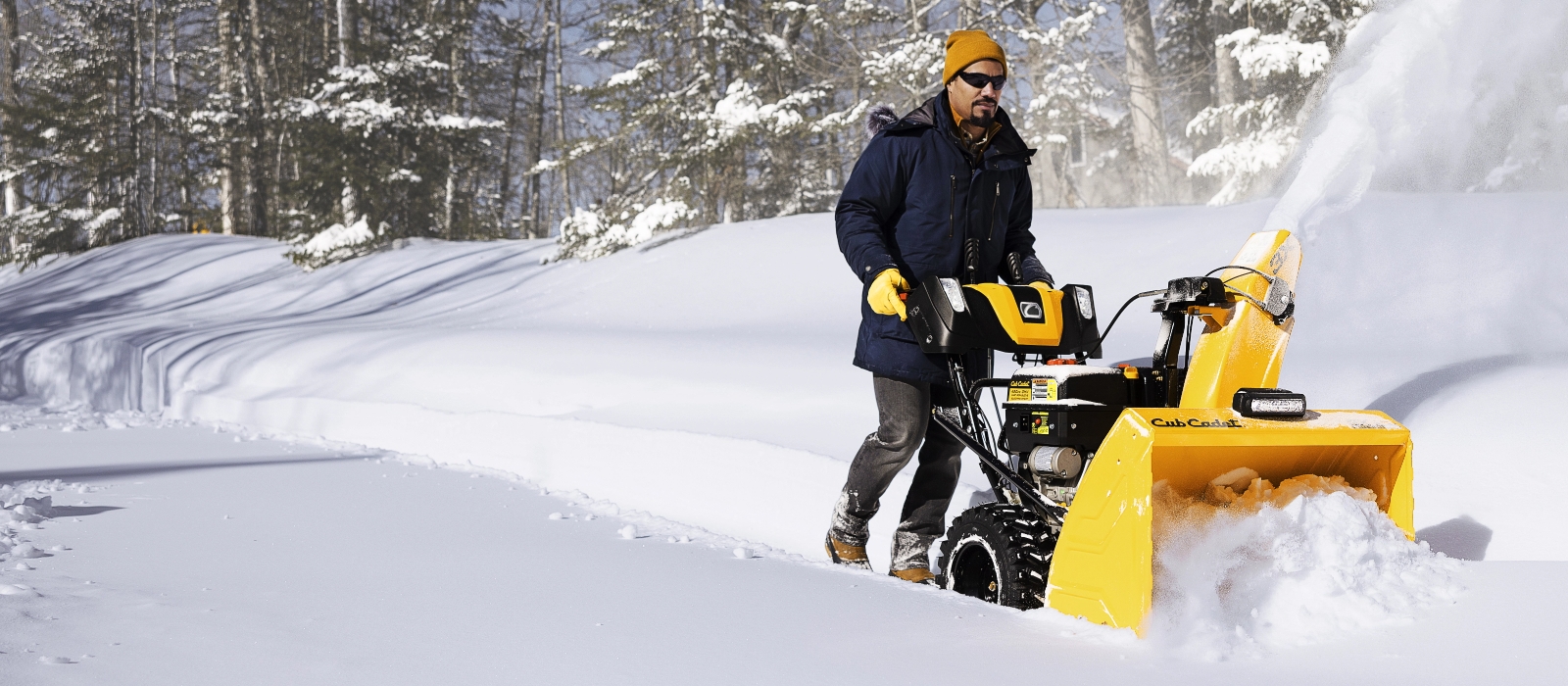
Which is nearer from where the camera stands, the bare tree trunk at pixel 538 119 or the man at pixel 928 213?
the man at pixel 928 213

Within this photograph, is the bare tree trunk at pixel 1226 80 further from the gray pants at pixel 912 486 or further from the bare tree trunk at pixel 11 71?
the bare tree trunk at pixel 11 71

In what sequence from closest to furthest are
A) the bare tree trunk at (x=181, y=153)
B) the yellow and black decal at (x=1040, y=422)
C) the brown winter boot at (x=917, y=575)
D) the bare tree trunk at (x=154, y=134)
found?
1. the yellow and black decal at (x=1040, y=422)
2. the brown winter boot at (x=917, y=575)
3. the bare tree trunk at (x=181, y=153)
4. the bare tree trunk at (x=154, y=134)

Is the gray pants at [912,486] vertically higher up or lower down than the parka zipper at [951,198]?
lower down

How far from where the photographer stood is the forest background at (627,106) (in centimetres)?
1662

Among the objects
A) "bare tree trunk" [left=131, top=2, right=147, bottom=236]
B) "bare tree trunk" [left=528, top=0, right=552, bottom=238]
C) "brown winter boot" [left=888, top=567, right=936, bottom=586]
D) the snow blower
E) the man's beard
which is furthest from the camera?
"bare tree trunk" [left=528, top=0, right=552, bottom=238]

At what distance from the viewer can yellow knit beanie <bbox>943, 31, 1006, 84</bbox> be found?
307cm

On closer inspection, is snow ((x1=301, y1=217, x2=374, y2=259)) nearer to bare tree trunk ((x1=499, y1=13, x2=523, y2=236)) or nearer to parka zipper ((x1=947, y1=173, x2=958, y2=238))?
bare tree trunk ((x1=499, y1=13, x2=523, y2=236))

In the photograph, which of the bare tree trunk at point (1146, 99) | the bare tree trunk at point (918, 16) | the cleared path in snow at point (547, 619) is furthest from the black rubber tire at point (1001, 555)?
the bare tree trunk at point (1146, 99)

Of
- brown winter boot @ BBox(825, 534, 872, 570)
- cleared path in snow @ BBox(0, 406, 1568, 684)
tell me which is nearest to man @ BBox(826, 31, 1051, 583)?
brown winter boot @ BBox(825, 534, 872, 570)

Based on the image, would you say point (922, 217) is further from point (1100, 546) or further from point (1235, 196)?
point (1235, 196)

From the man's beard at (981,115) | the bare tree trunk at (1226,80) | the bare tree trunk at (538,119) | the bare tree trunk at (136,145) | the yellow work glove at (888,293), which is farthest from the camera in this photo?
the bare tree trunk at (538,119)

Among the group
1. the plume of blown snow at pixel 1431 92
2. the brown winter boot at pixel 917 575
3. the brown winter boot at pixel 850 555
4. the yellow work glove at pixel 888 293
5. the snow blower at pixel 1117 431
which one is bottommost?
the brown winter boot at pixel 917 575

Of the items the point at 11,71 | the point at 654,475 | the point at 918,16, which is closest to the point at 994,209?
the point at 654,475

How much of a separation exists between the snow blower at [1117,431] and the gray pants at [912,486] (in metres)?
0.26
